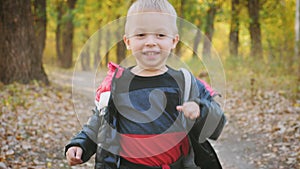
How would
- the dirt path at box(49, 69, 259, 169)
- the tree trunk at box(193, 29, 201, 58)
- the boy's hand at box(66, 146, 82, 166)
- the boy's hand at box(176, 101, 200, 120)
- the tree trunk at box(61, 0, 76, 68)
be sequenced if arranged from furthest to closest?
the tree trunk at box(61, 0, 76, 68) → the dirt path at box(49, 69, 259, 169) → the tree trunk at box(193, 29, 201, 58) → the boy's hand at box(66, 146, 82, 166) → the boy's hand at box(176, 101, 200, 120)

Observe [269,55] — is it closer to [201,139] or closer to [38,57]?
[38,57]

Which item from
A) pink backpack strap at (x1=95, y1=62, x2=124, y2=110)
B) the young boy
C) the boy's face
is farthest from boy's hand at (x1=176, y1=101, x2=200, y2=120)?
pink backpack strap at (x1=95, y1=62, x2=124, y2=110)

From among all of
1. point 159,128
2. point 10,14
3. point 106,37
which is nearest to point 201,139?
point 159,128

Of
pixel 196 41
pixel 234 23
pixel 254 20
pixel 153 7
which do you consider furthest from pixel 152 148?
pixel 234 23

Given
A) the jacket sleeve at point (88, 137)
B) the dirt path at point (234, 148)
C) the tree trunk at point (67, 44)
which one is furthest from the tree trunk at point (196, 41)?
the tree trunk at point (67, 44)

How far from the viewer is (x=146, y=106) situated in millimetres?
2457

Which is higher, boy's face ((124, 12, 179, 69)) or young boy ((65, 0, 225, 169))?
boy's face ((124, 12, 179, 69))

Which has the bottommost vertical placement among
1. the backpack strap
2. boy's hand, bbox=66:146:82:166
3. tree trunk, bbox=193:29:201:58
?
boy's hand, bbox=66:146:82:166

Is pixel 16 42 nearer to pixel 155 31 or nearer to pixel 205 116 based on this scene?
pixel 155 31

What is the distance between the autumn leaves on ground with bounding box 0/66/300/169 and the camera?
580 centimetres

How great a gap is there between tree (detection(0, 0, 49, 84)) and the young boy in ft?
27.9

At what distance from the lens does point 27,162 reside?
5480 mm

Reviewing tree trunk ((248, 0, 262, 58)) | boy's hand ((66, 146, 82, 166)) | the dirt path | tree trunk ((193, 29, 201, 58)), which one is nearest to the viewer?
boy's hand ((66, 146, 82, 166))

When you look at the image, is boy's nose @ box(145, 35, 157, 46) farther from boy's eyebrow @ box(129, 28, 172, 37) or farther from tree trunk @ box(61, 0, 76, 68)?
tree trunk @ box(61, 0, 76, 68)
